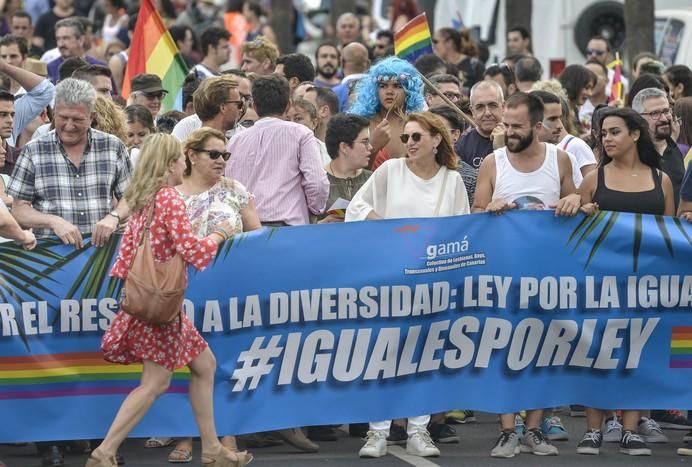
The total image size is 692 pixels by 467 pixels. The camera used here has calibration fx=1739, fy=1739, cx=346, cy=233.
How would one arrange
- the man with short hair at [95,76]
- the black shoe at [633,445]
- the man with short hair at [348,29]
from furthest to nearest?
the man with short hair at [348,29] < the man with short hair at [95,76] < the black shoe at [633,445]

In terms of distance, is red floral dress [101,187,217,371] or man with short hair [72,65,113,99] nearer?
red floral dress [101,187,217,371]

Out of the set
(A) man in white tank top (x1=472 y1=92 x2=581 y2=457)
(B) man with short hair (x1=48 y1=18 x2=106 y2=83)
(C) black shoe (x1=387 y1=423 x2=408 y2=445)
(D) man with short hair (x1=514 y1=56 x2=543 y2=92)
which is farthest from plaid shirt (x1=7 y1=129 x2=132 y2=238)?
(B) man with short hair (x1=48 y1=18 x2=106 y2=83)

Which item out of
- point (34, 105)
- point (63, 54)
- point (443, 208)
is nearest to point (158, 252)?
point (443, 208)

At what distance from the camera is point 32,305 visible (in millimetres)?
9602

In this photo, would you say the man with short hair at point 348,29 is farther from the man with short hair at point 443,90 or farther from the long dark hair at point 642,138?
the long dark hair at point 642,138

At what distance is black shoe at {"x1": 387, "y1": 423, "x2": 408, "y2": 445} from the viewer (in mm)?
10266

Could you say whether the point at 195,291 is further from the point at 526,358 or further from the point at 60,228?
the point at 526,358

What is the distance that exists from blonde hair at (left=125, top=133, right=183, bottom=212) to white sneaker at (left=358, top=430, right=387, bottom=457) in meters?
1.97

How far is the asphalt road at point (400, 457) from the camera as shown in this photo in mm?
9680

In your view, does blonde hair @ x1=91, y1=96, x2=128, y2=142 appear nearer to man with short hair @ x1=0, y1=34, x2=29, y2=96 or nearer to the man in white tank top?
the man in white tank top

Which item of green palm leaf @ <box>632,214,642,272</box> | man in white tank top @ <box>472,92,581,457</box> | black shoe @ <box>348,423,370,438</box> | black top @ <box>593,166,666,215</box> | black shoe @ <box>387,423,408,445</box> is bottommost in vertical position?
black shoe @ <box>348,423,370,438</box>

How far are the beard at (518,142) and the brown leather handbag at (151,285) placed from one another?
7.69 ft

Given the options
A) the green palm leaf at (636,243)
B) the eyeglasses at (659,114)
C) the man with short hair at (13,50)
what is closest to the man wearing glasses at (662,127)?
the eyeglasses at (659,114)

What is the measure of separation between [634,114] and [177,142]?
2941mm
